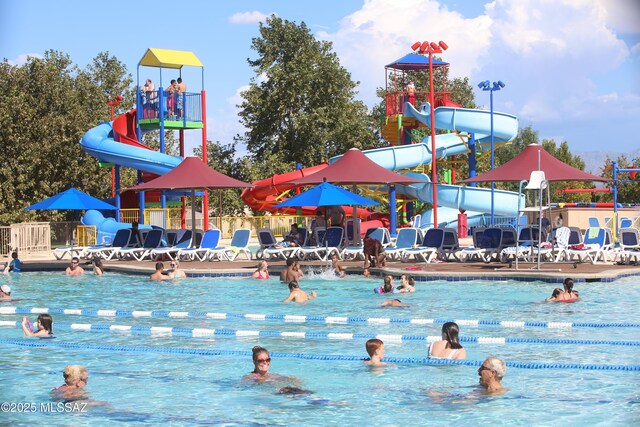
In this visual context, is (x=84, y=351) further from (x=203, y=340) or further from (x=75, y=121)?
(x=75, y=121)

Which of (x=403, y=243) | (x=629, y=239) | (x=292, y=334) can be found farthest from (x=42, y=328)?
Answer: (x=629, y=239)

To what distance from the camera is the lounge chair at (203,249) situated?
80.4 feet

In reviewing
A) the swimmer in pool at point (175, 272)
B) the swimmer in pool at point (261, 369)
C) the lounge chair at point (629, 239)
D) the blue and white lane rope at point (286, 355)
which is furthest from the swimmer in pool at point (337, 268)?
the swimmer in pool at point (261, 369)

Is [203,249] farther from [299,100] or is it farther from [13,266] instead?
[299,100]

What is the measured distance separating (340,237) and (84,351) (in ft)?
39.9

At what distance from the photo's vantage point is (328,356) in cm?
1148

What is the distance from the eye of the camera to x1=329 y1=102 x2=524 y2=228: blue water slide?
33688 mm

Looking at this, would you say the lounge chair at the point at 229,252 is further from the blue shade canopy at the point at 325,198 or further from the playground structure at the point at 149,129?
the playground structure at the point at 149,129

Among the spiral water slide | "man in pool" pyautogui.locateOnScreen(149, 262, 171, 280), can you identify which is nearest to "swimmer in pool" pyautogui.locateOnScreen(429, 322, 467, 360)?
"man in pool" pyautogui.locateOnScreen(149, 262, 171, 280)

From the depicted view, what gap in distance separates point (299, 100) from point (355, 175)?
22.9 m

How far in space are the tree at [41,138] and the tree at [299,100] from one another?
9.45 meters

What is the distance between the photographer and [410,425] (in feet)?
28.9

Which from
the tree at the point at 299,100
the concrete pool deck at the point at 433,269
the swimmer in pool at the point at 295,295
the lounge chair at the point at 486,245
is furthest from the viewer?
the tree at the point at 299,100

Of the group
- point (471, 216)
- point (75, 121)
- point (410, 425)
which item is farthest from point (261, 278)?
point (75, 121)
